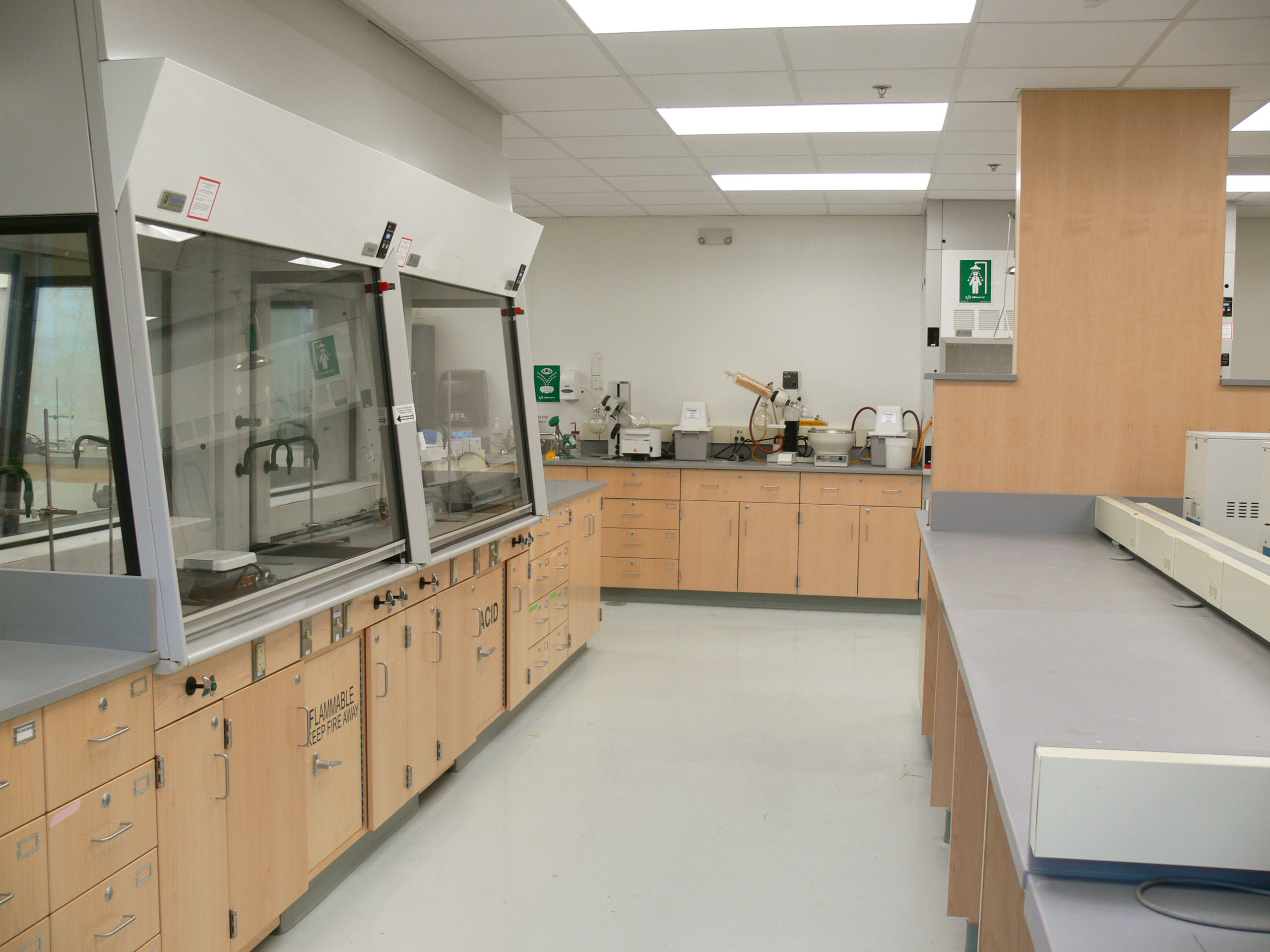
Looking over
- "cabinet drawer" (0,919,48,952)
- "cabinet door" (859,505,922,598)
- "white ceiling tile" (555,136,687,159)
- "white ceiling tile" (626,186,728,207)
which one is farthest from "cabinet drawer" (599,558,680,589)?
"cabinet drawer" (0,919,48,952)

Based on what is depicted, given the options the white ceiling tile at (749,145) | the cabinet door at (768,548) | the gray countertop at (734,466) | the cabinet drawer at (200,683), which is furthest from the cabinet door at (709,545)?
the cabinet drawer at (200,683)

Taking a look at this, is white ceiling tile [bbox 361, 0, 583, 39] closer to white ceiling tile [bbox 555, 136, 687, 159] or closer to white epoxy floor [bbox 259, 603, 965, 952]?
white ceiling tile [bbox 555, 136, 687, 159]

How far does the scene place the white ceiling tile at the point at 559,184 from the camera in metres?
5.57

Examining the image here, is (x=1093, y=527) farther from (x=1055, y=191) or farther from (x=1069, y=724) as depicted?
(x=1069, y=724)

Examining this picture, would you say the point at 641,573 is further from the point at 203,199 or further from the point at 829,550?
the point at 203,199

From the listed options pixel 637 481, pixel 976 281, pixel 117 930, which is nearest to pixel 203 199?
pixel 117 930

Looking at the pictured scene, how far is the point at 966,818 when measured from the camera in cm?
226

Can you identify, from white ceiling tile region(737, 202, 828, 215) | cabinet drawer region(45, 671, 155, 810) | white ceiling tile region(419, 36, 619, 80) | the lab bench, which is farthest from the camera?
white ceiling tile region(737, 202, 828, 215)

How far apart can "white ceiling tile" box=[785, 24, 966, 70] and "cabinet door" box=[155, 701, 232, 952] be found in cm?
273

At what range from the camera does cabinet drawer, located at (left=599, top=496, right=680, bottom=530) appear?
6.11 meters

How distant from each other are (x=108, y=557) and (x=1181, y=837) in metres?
1.92

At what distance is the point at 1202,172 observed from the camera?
367 cm

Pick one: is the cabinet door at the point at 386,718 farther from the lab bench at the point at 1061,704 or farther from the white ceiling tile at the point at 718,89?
the white ceiling tile at the point at 718,89

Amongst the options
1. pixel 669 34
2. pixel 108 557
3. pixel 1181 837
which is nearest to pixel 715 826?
pixel 108 557
